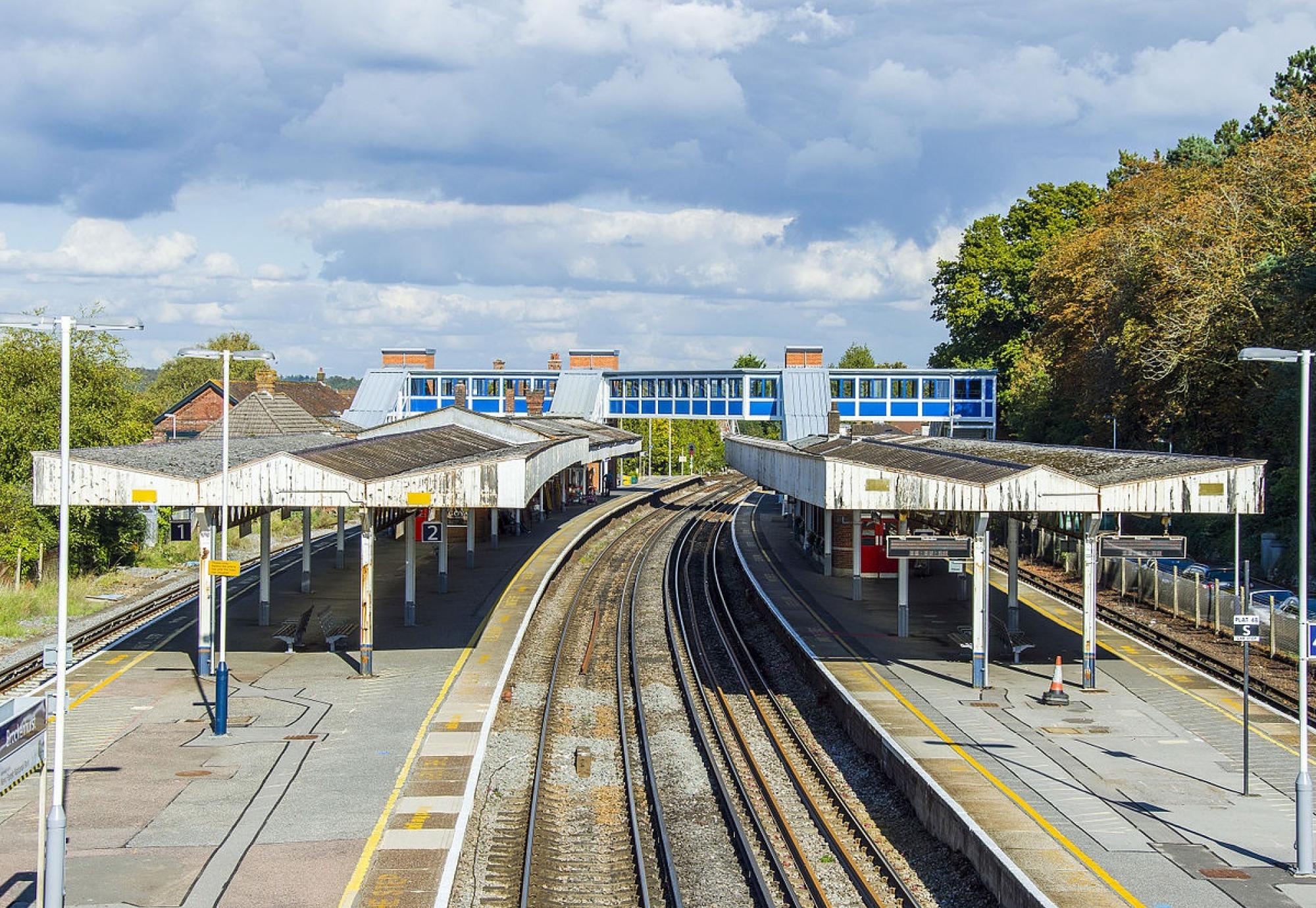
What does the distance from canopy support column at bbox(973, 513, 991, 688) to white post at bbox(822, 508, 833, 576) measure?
14.9 m

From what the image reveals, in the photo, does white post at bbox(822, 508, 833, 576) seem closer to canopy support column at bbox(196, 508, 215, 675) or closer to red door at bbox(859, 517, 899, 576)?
red door at bbox(859, 517, 899, 576)

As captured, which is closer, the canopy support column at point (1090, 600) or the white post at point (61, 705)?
the white post at point (61, 705)

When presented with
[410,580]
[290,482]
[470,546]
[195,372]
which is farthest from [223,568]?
[195,372]

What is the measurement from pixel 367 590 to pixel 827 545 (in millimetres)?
19218

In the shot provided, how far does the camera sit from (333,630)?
26297mm

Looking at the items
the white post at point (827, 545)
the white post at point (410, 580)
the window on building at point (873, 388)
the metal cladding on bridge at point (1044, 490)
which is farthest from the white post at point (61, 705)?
the window on building at point (873, 388)

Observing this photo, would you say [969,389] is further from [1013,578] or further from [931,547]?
[931,547]

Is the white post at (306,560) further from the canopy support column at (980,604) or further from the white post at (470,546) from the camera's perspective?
the canopy support column at (980,604)

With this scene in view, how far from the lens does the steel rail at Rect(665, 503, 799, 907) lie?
44.9 ft

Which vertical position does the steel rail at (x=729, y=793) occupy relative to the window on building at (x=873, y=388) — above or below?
below

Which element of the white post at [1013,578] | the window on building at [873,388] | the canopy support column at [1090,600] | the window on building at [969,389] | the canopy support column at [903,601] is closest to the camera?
the canopy support column at [1090,600]

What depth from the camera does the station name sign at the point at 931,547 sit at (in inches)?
899

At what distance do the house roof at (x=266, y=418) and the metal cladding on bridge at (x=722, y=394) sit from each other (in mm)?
13963

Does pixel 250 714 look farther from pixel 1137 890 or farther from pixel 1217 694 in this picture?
pixel 1217 694
